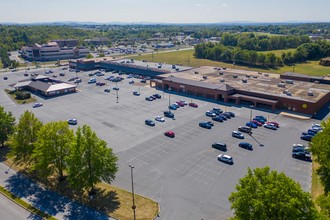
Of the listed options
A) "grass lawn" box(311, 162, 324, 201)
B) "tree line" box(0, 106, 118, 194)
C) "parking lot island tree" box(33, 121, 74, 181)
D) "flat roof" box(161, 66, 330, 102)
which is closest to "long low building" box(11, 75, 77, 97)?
"flat roof" box(161, 66, 330, 102)

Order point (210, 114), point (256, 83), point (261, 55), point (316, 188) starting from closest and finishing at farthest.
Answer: point (316, 188)
point (210, 114)
point (256, 83)
point (261, 55)

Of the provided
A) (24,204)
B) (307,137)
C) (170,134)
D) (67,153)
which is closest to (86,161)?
(67,153)

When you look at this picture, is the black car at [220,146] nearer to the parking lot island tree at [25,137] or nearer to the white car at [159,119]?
the white car at [159,119]

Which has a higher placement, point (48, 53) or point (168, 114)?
point (48, 53)

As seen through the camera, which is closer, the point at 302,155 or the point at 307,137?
the point at 302,155

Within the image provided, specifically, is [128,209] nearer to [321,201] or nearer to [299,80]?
[321,201]

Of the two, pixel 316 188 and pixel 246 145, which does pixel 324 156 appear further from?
pixel 246 145

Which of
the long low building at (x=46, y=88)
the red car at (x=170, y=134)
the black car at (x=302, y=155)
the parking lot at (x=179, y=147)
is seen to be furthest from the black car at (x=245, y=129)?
the long low building at (x=46, y=88)
